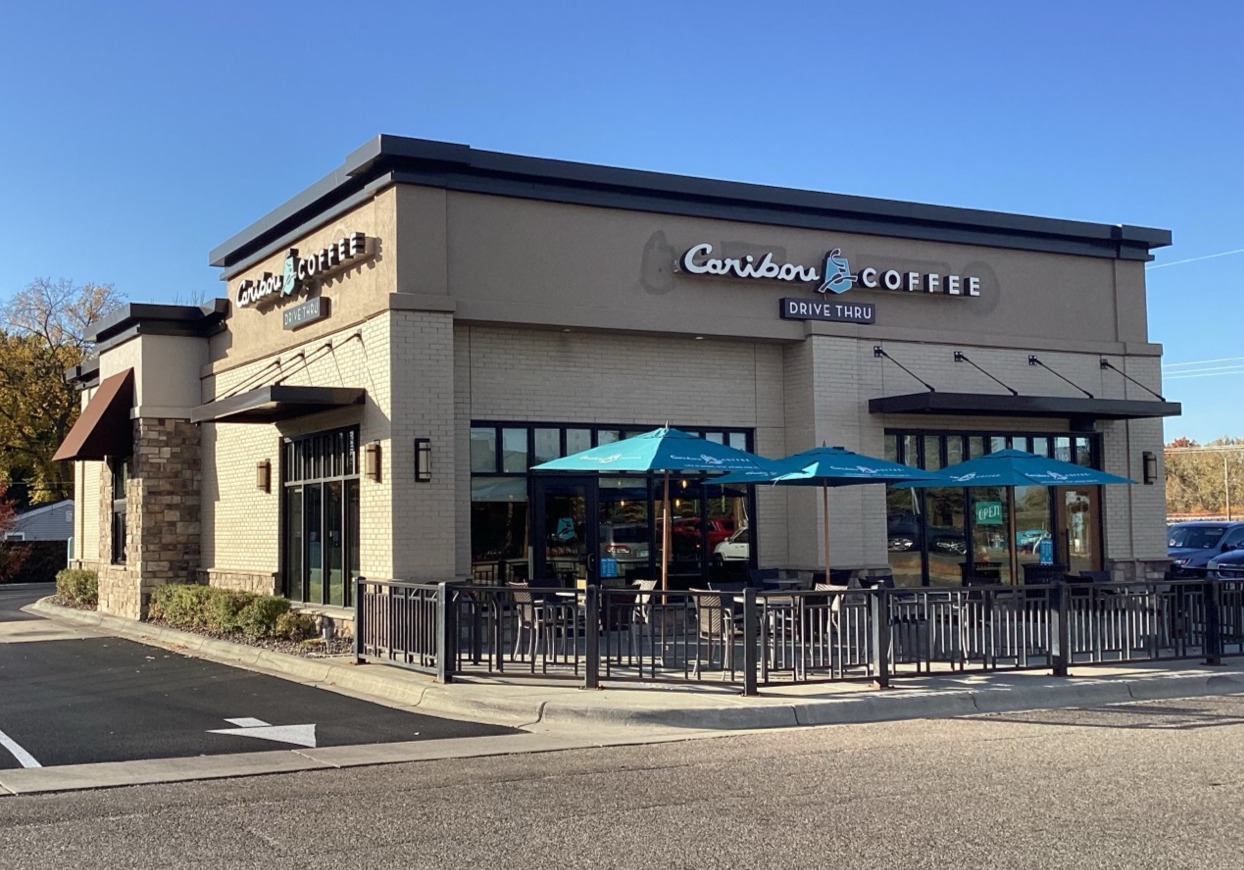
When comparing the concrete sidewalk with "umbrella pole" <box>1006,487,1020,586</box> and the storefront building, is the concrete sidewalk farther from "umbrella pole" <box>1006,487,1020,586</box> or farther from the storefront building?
"umbrella pole" <box>1006,487,1020,586</box>

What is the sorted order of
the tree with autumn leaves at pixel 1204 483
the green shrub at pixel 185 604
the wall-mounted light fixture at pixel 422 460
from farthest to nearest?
the tree with autumn leaves at pixel 1204 483 → the green shrub at pixel 185 604 → the wall-mounted light fixture at pixel 422 460

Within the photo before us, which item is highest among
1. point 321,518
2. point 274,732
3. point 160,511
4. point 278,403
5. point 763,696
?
point 278,403

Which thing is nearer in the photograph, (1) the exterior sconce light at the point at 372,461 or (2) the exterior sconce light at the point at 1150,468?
(1) the exterior sconce light at the point at 372,461

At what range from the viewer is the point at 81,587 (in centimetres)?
2658

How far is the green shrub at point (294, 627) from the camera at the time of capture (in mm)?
17328

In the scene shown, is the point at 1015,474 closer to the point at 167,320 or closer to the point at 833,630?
the point at 833,630

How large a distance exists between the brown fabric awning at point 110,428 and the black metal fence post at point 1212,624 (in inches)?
764

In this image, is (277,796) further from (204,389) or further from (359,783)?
(204,389)

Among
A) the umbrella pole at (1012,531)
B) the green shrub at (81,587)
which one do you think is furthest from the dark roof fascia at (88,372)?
the umbrella pole at (1012,531)

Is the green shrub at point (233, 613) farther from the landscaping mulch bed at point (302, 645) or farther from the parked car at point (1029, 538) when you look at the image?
the parked car at point (1029, 538)

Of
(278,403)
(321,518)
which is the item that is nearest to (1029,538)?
(321,518)

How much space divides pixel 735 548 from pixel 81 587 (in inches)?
612

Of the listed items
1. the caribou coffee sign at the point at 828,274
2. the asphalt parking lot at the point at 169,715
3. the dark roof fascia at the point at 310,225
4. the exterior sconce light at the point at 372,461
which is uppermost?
the dark roof fascia at the point at 310,225

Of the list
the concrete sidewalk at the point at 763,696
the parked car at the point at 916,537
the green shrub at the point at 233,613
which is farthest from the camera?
the parked car at the point at 916,537
